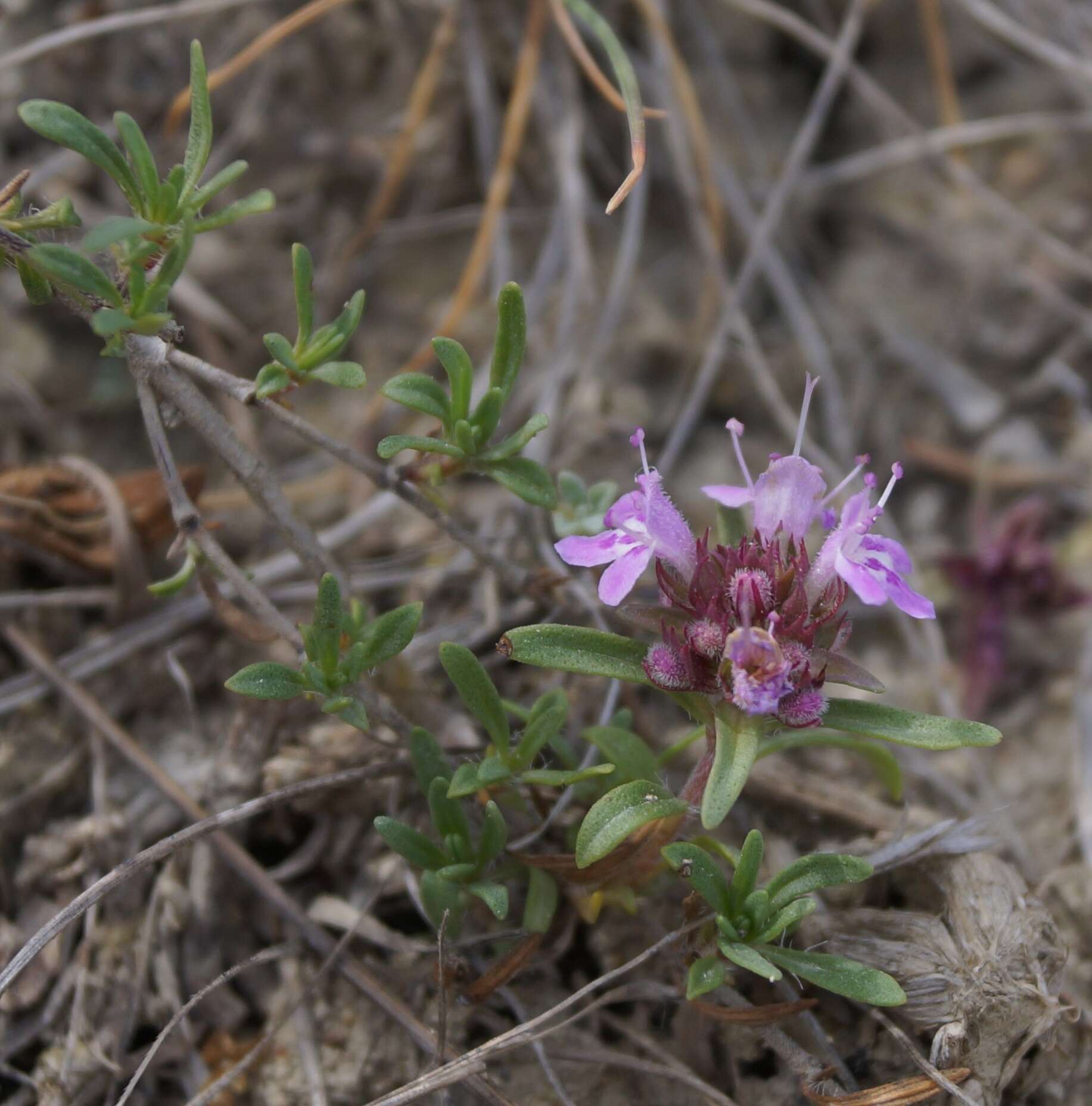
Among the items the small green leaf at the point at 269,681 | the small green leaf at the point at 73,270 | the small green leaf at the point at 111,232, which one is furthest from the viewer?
Result: the small green leaf at the point at 269,681

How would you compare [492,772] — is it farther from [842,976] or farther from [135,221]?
[135,221]

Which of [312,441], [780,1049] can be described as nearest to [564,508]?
[312,441]

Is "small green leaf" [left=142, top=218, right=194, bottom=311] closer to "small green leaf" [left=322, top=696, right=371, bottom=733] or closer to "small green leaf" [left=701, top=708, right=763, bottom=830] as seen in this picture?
"small green leaf" [left=322, top=696, right=371, bottom=733]

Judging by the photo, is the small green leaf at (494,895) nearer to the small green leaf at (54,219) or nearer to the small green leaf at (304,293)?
the small green leaf at (304,293)

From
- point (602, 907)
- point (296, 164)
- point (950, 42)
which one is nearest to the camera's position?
point (602, 907)

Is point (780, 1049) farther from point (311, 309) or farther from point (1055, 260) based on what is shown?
point (1055, 260)

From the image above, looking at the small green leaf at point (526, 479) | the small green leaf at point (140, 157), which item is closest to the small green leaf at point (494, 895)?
the small green leaf at point (526, 479)
